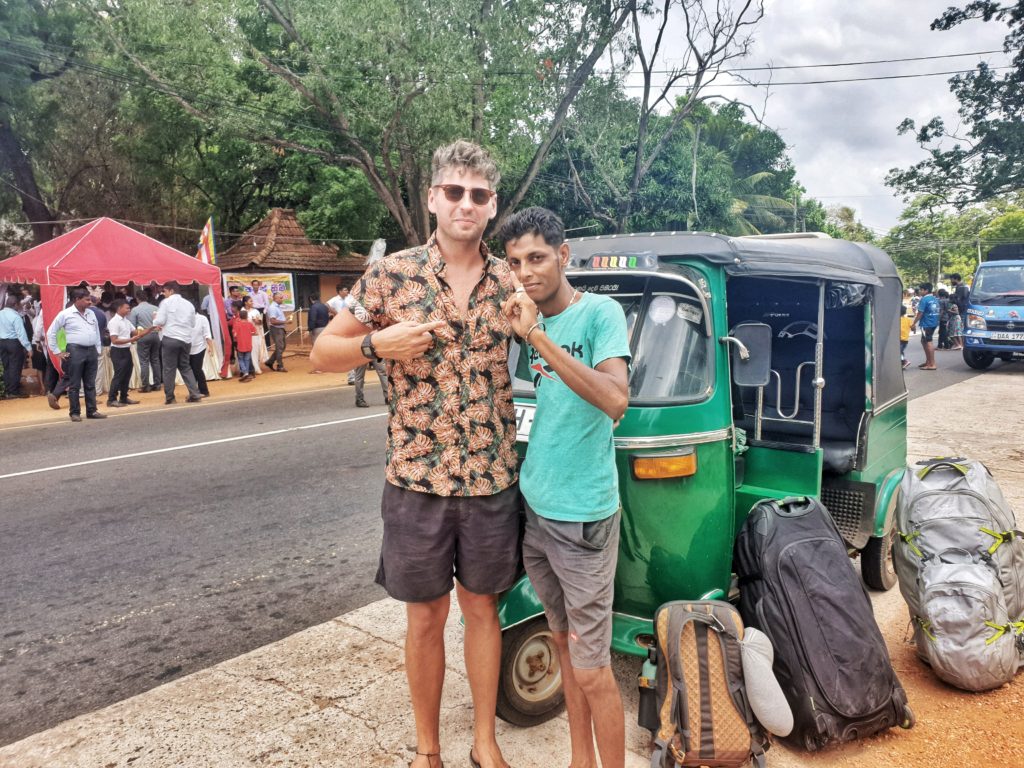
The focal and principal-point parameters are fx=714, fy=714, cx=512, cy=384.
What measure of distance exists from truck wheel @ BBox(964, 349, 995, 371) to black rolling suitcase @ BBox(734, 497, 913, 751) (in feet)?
50.6

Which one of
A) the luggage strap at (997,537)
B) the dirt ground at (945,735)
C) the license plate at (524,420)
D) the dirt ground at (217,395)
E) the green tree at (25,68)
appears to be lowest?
the dirt ground at (945,735)

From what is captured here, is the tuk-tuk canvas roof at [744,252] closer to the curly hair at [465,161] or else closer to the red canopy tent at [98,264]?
the curly hair at [465,161]

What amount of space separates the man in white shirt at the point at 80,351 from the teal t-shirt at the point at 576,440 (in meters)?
10.6

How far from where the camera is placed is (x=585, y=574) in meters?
2.31

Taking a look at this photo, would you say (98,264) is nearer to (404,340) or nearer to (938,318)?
(404,340)

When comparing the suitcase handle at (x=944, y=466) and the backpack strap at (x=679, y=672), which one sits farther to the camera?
Answer: the suitcase handle at (x=944, y=466)

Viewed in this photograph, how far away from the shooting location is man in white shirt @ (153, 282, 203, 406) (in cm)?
1226

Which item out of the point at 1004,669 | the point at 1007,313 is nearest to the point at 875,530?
the point at 1004,669

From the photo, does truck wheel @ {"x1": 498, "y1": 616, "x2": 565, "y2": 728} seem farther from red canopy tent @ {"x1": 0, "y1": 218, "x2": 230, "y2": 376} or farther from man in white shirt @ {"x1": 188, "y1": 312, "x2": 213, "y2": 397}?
red canopy tent @ {"x1": 0, "y1": 218, "x2": 230, "y2": 376}

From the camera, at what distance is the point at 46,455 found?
332 inches

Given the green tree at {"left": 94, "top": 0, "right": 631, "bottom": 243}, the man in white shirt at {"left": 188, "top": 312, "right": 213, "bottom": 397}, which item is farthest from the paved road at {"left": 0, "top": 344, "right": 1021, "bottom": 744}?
the green tree at {"left": 94, "top": 0, "right": 631, "bottom": 243}

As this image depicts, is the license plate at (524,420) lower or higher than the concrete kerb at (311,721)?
higher

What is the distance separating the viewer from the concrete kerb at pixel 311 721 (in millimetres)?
2760

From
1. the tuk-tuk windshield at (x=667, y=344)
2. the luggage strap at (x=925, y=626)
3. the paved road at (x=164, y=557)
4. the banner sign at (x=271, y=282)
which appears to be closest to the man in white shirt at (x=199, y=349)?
the paved road at (x=164, y=557)
